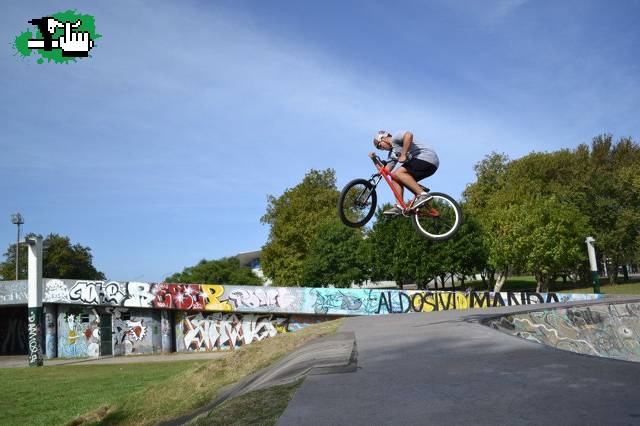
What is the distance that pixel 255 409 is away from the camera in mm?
5465

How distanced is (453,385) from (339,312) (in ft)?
110

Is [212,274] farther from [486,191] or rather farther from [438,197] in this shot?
[438,197]

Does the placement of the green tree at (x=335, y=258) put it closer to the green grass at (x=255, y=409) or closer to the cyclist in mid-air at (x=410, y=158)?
the cyclist in mid-air at (x=410, y=158)

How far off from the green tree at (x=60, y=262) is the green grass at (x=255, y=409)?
7797cm

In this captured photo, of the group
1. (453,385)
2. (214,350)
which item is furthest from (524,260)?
(453,385)

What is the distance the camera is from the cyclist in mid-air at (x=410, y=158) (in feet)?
32.8

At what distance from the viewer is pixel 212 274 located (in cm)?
9544

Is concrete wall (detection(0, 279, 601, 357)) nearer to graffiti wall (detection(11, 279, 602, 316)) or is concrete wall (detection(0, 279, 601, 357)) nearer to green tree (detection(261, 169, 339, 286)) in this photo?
graffiti wall (detection(11, 279, 602, 316))

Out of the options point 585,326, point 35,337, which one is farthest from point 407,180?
A: point 35,337

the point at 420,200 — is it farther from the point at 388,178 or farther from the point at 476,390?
the point at 476,390

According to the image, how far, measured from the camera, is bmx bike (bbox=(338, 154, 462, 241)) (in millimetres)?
10273

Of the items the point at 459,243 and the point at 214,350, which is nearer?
the point at 214,350

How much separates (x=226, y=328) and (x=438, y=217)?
109 feet

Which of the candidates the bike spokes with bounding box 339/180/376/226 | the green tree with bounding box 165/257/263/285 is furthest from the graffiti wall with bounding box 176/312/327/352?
the green tree with bounding box 165/257/263/285
